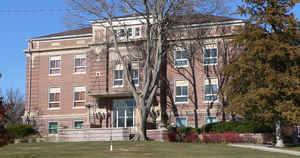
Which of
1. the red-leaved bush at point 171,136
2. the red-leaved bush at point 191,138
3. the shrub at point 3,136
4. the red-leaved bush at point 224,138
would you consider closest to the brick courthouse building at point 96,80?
the red-leaved bush at point 171,136

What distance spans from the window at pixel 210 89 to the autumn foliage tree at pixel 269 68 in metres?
11.1

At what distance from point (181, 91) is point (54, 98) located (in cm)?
1299

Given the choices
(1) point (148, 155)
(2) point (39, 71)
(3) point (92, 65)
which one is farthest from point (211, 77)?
A: (1) point (148, 155)

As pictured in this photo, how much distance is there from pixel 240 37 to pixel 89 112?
19224mm

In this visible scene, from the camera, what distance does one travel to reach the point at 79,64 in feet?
154

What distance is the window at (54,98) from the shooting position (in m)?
46.9

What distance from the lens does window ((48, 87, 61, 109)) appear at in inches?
1845

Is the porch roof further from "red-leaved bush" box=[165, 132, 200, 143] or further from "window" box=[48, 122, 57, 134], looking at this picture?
"red-leaved bush" box=[165, 132, 200, 143]

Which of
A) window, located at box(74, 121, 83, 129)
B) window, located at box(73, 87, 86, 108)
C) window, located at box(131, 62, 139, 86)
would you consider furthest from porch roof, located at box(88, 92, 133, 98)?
window, located at box(74, 121, 83, 129)

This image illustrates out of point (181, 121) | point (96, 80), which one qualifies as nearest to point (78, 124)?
point (96, 80)

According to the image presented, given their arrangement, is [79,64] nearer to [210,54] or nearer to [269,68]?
[210,54]

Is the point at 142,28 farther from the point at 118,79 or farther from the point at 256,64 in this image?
the point at 256,64

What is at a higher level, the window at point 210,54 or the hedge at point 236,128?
the window at point 210,54

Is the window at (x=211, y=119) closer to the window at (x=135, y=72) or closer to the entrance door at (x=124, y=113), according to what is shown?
the entrance door at (x=124, y=113)
